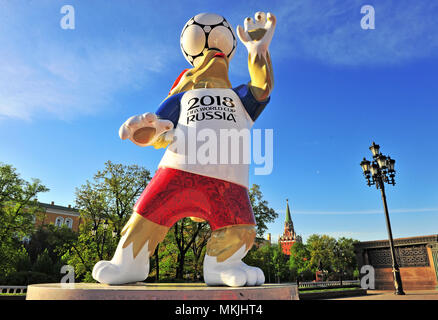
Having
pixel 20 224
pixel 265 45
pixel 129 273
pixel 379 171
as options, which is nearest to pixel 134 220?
pixel 129 273

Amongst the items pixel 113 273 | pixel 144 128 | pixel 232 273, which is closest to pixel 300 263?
pixel 232 273

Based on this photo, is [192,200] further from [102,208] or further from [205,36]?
[102,208]

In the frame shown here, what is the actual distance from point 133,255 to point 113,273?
232 mm

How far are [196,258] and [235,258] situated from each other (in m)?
15.0

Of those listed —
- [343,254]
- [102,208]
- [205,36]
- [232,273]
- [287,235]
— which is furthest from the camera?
[287,235]

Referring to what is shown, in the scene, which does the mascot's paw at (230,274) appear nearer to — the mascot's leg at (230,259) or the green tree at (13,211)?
the mascot's leg at (230,259)

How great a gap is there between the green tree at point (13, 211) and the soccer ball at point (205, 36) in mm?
15798

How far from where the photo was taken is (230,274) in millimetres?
2664

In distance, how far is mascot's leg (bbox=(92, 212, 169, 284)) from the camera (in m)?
2.74

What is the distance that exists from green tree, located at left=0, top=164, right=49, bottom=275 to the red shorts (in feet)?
51.4

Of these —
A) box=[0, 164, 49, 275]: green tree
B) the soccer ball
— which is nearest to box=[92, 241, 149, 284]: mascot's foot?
the soccer ball

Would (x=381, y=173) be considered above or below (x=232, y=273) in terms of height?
above

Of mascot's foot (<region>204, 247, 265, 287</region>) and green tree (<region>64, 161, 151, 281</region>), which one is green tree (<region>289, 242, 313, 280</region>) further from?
mascot's foot (<region>204, 247, 265, 287</region>)

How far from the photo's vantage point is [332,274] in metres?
35.2
